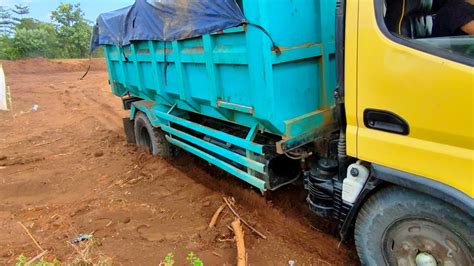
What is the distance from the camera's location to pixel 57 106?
11906mm

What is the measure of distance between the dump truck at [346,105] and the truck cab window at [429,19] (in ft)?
0.04

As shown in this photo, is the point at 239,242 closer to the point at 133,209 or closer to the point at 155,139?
the point at 133,209

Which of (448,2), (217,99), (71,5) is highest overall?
(71,5)

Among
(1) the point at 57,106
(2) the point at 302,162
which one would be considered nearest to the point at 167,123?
(2) the point at 302,162

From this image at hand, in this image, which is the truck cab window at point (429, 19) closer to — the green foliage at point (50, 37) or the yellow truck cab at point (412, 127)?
the yellow truck cab at point (412, 127)

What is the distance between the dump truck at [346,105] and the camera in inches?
81.7

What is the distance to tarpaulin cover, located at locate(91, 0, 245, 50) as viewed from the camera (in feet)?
10.4

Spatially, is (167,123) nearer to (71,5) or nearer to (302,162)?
(302,162)

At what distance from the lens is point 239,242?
10.9ft

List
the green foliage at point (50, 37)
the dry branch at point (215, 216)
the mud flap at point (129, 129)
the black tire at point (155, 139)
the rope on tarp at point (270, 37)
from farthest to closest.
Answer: the green foliage at point (50, 37) → the mud flap at point (129, 129) → the black tire at point (155, 139) → the dry branch at point (215, 216) → the rope on tarp at point (270, 37)

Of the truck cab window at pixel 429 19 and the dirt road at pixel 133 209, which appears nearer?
the truck cab window at pixel 429 19

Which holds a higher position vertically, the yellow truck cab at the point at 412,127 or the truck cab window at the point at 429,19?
the truck cab window at the point at 429,19

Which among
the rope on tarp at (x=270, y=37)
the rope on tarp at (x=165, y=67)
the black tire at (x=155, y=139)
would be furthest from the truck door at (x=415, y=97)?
the black tire at (x=155, y=139)

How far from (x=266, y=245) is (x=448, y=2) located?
2.31 metres
